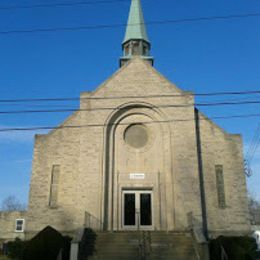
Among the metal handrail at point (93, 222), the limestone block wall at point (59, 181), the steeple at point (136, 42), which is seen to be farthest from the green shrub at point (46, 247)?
the steeple at point (136, 42)

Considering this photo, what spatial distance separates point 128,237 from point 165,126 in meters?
8.50

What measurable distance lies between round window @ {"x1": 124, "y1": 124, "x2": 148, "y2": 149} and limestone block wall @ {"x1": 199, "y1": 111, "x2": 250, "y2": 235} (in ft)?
13.3

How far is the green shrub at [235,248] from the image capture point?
1757 cm

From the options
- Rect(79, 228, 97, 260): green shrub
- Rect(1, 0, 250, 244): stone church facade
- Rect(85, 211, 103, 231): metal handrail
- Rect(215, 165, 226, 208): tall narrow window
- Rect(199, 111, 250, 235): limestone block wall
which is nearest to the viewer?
Rect(79, 228, 97, 260): green shrub

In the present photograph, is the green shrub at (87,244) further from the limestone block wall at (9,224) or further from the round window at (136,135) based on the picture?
the limestone block wall at (9,224)

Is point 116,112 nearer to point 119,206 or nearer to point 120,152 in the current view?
point 120,152

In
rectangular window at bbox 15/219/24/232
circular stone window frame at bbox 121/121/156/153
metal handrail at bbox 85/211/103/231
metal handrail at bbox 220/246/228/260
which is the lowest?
metal handrail at bbox 220/246/228/260

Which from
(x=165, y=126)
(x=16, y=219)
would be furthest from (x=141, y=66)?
(x=16, y=219)

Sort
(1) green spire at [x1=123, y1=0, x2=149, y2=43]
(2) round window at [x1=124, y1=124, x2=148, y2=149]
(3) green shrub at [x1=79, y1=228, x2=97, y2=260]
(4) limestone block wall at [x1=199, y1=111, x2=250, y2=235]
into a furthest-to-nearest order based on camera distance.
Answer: (1) green spire at [x1=123, y1=0, x2=149, y2=43] < (2) round window at [x1=124, y1=124, x2=148, y2=149] < (4) limestone block wall at [x1=199, y1=111, x2=250, y2=235] < (3) green shrub at [x1=79, y1=228, x2=97, y2=260]

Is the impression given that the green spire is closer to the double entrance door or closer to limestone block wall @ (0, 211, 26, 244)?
the double entrance door

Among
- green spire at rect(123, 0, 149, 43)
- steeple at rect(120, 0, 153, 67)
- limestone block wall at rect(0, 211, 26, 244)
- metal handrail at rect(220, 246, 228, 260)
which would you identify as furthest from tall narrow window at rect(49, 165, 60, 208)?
green spire at rect(123, 0, 149, 43)

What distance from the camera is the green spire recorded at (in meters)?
42.1

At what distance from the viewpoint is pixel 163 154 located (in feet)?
80.5

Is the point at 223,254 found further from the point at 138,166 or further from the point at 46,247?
the point at 138,166
